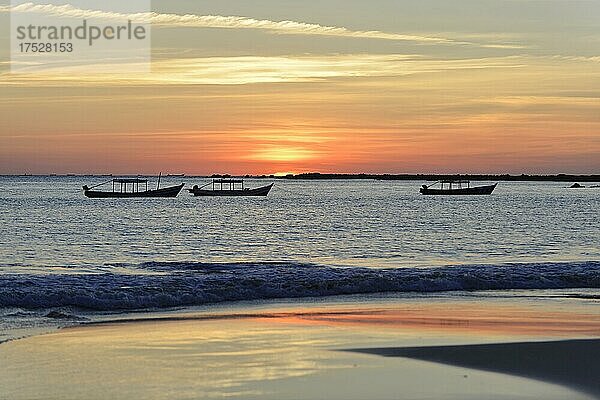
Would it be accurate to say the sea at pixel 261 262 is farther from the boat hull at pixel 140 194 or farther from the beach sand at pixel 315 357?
the boat hull at pixel 140 194

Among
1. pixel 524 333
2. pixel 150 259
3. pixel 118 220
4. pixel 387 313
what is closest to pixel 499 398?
pixel 524 333

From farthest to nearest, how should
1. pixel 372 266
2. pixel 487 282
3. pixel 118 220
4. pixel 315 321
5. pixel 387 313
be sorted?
pixel 118 220
pixel 372 266
pixel 487 282
pixel 387 313
pixel 315 321

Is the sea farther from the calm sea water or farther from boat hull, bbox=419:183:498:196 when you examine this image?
boat hull, bbox=419:183:498:196

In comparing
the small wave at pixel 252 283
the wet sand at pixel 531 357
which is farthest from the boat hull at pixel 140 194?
the wet sand at pixel 531 357

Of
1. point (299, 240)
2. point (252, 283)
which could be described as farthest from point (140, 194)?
point (252, 283)

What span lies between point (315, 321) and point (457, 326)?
8.80 ft

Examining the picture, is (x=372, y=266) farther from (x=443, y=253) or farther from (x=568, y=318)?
(x=568, y=318)

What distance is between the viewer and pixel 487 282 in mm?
24422

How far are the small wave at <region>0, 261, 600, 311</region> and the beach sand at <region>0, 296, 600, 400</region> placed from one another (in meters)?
2.82

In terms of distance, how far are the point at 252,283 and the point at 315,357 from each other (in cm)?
1062

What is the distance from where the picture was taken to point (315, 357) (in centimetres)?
1255

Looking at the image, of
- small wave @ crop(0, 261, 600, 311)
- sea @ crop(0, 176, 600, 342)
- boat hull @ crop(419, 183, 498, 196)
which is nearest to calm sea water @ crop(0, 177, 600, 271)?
sea @ crop(0, 176, 600, 342)

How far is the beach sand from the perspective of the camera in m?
10.6

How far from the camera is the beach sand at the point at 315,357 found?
10.6m
